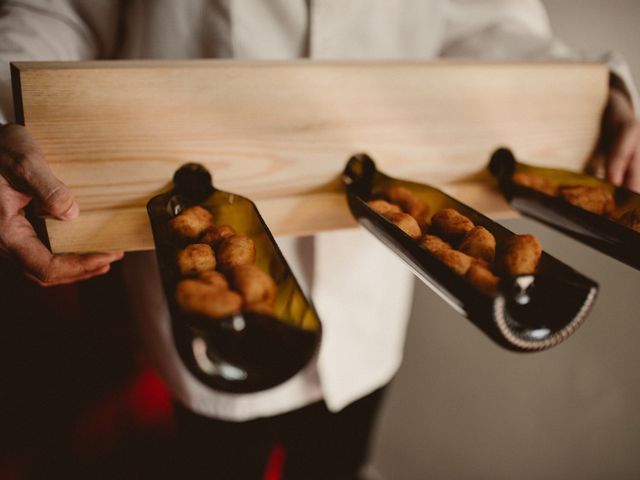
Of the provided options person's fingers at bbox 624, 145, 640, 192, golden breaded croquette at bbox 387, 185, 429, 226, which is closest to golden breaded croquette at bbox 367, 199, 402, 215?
golden breaded croquette at bbox 387, 185, 429, 226

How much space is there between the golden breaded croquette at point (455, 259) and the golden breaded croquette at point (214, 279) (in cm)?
14

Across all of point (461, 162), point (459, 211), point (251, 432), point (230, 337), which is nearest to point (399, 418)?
point (251, 432)

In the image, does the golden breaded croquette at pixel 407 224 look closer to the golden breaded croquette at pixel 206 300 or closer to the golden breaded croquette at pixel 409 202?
the golden breaded croquette at pixel 409 202

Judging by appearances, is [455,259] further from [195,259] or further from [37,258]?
[37,258]

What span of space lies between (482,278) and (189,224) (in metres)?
0.21

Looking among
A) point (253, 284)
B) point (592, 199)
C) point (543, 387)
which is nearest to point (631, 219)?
point (592, 199)

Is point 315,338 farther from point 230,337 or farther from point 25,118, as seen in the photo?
point 25,118

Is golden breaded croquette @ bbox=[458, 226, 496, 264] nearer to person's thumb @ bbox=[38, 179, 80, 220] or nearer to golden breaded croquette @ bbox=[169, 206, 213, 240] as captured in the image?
golden breaded croquette @ bbox=[169, 206, 213, 240]

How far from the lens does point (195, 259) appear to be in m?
0.32

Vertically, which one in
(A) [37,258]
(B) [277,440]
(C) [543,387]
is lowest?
(B) [277,440]

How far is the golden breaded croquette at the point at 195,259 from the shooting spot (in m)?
0.31

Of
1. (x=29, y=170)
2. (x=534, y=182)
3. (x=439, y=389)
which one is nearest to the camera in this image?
(x=29, y=170)

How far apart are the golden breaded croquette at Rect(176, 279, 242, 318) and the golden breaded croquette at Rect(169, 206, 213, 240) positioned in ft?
0.27

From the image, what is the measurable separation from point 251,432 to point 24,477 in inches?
17.5
